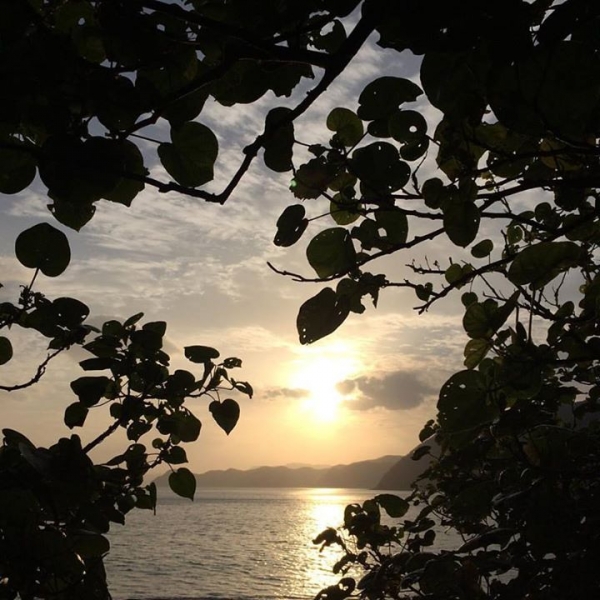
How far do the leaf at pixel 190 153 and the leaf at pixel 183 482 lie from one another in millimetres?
1595

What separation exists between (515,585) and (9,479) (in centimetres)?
228

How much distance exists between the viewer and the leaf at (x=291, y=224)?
140 centimetres

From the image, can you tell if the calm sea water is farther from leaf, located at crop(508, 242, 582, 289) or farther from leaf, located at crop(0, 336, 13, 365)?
leaf, located at crop(508, 242, 582, 289)

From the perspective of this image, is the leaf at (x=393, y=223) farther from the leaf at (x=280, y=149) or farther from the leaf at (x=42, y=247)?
the leaf at (x=42, y=247)

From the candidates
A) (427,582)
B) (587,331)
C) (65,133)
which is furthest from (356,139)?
(427,582)

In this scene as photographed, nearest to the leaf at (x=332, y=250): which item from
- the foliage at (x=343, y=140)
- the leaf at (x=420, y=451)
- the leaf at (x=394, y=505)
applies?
the foliage at (x=343, y=140)

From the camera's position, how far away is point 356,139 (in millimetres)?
1465

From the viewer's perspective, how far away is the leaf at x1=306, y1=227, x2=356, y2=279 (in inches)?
55.0

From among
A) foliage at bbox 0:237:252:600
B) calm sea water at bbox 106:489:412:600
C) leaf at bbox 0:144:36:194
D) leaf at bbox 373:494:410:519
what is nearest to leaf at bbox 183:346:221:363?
foliage at bbox 0:237:252:600

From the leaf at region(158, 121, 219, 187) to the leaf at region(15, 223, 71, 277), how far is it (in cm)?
35

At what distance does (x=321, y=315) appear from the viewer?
1.43m

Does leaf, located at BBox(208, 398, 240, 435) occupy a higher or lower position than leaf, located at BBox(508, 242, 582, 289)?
lower

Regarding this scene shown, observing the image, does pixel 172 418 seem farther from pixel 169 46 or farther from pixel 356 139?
pixel 169 46

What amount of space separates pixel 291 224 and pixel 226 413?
1496 millimetres
